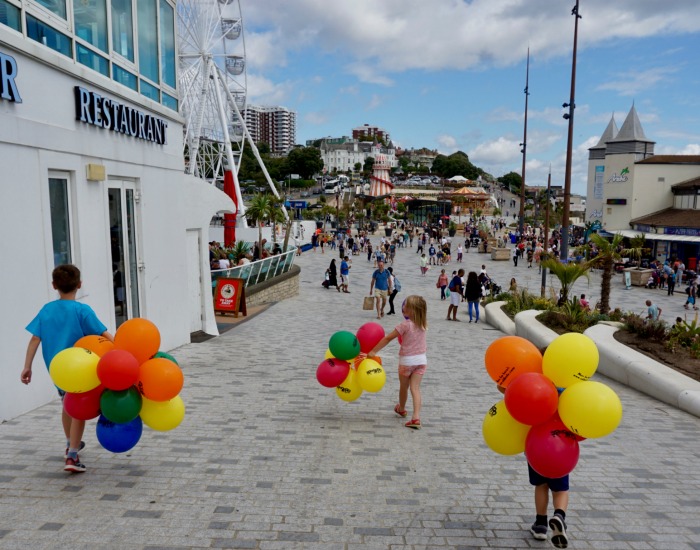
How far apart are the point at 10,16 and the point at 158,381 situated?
155 inches

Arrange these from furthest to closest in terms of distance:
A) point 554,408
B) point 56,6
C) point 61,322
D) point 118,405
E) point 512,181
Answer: point 512,181 → point 56,6 → point 61,322 → point 118,405 → point 554,408

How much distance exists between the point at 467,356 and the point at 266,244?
742 inches

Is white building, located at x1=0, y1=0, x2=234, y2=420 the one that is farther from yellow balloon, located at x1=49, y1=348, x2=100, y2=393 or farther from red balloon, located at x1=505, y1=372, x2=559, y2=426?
red balloon, located at x1=505, y1=372, x2=559, y2=426

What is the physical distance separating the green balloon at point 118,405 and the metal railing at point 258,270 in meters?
10.2

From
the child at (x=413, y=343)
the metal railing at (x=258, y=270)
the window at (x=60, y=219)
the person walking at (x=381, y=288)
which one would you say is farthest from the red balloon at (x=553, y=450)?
the person walking at (x=381, y=288)

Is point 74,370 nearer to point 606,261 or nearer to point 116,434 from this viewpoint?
point 116,434

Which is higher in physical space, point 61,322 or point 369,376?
point 61,322

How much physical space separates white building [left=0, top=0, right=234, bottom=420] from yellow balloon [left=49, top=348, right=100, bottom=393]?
178 centimetres

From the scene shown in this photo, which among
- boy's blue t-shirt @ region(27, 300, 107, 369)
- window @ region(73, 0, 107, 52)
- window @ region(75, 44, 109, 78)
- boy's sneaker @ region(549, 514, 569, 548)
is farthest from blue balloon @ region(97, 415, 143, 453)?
window @ region(73, 0, 107, 52)

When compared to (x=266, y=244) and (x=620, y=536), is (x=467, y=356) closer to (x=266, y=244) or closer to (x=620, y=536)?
(x=620, y=536)

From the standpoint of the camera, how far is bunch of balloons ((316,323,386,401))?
19.2ft

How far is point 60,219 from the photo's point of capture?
6328 millimetres

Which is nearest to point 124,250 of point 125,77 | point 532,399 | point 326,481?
point 125,77

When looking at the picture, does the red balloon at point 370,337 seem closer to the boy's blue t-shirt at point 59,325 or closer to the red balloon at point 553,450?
the red balloon at point 553,450
